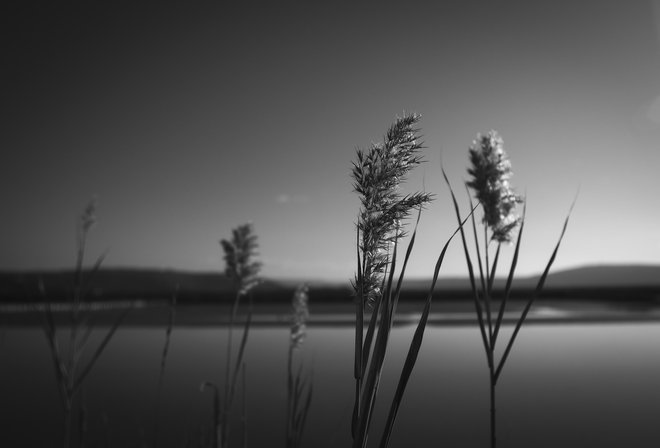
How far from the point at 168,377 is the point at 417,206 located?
31.9 ft

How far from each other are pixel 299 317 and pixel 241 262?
2.25 feet

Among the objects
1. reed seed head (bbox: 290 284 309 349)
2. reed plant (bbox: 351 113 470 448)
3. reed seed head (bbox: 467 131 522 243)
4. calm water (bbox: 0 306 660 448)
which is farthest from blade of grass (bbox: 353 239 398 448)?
calm water (bbox: 0 306 660 448)

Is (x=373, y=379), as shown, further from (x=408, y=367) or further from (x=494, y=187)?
(x=494, y=187)

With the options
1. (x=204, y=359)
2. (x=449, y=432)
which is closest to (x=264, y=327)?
(x=204, y=359)

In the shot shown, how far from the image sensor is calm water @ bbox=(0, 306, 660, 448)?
→ 20.1 feet

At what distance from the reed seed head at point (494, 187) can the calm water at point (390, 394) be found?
277cm

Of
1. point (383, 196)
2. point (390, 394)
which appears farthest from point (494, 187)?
point (390, 394)

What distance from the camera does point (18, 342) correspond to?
15.0m

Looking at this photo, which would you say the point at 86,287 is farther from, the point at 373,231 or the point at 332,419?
the point at 332,419

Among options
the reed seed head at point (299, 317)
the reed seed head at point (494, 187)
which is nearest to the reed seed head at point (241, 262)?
the reed seed head at point (299, 317)

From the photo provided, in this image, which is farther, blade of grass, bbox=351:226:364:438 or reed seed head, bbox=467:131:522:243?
reed seed head, bbox=467:131:522:243

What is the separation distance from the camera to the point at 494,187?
2748mm

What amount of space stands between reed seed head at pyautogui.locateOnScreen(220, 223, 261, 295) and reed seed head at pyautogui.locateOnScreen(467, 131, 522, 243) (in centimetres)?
194

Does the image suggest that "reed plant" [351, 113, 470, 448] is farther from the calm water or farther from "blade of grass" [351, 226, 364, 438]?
the calm water
